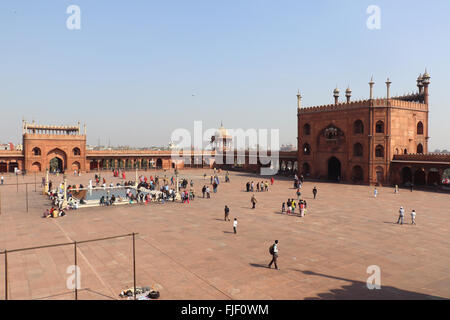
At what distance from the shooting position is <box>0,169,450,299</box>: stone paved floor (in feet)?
32.0

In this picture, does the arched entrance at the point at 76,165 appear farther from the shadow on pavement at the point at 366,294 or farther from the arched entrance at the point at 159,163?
the shadow on pavement at the point at 366,294

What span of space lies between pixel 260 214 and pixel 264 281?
10.7 meters

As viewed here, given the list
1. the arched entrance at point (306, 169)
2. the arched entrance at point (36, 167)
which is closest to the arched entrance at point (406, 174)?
the arched entrance at point (306, 169)

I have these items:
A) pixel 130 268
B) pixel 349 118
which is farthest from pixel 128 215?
pixel 349 118

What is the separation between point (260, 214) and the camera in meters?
20.9

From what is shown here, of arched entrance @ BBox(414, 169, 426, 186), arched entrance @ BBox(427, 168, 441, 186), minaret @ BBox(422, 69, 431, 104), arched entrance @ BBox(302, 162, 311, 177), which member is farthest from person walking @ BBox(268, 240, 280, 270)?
minaret @ BBox(422, 69, 431, 104)

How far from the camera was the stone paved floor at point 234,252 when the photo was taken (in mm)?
A: 9758

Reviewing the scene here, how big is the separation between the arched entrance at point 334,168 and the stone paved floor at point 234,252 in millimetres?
20056

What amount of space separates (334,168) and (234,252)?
33712mm

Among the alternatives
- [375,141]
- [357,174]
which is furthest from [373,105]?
[357,174]

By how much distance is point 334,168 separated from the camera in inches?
1719

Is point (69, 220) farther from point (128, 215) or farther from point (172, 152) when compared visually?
point (172, 152)

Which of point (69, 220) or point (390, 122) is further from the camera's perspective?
point (390, 122)
